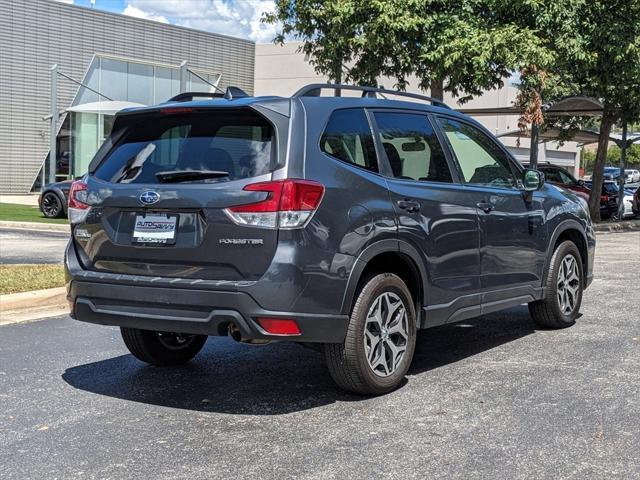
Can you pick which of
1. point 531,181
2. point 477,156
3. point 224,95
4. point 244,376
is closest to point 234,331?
point 244,376

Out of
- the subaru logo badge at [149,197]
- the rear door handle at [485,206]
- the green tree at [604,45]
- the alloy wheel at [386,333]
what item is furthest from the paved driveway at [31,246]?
the green tree at [604,45]

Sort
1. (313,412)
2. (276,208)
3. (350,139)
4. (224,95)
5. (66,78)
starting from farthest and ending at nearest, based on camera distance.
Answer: (66,78) < (224,95) < (350,139) < (313,412) < (276,208)

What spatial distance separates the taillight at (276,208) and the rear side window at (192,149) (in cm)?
13

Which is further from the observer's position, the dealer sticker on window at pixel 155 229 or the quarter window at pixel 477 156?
the quarter window at pixel 477 156

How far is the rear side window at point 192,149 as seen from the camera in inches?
179

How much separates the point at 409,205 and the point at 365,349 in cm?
100

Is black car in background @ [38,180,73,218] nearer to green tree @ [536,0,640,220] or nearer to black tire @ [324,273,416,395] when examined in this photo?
green tree @ [536,0,640,220]

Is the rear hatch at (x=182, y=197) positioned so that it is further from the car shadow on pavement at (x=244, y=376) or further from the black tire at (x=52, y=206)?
the black tire at (x=52, y=206)

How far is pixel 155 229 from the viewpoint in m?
4.60

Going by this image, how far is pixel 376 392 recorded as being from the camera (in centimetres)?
497

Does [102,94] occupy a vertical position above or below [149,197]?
above

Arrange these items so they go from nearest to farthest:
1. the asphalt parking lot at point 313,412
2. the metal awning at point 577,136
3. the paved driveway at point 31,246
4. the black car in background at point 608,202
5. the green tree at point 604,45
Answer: the asphalt parking lot at point 313,412, the paved driveway at point 31,246, the green tree at point 604,45, the black car in background at point 608,202, the metal awning at point 577,136

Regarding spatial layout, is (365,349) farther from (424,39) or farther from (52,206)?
(52,206)

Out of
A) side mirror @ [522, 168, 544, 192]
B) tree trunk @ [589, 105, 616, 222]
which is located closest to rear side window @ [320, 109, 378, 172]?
side mirror @ [522, 168, 544, 192]
